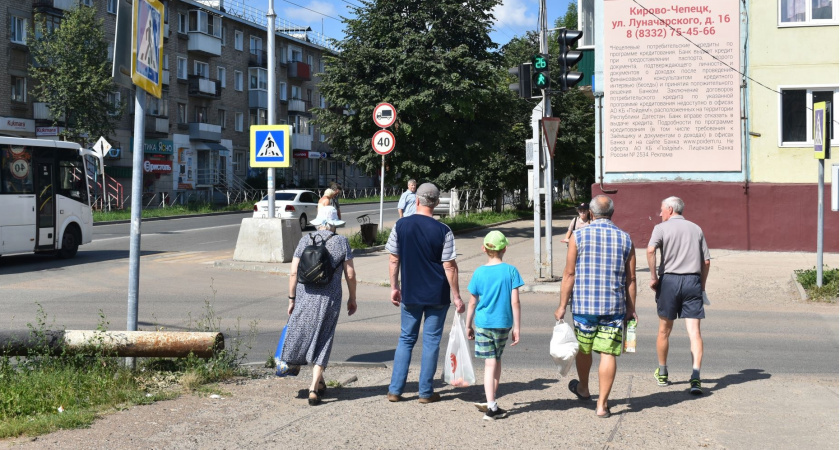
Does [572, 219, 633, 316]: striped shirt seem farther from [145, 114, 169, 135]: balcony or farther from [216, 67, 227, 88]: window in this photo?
[216, 67, 227, 88]: window

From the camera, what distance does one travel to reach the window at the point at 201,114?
56.9 metres

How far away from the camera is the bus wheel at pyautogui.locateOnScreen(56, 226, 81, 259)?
19609 mm

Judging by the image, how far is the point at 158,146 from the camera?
170 feet

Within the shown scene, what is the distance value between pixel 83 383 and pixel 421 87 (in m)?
18.9

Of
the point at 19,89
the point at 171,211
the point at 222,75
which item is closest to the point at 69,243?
the point at 171,211

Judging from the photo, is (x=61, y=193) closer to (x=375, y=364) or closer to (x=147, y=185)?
(x=375, y=364)

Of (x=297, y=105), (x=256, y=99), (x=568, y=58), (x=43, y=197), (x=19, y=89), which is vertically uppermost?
(x=297, y=105)

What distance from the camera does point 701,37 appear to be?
20.3 m

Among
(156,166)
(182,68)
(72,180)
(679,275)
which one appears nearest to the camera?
(679,275)

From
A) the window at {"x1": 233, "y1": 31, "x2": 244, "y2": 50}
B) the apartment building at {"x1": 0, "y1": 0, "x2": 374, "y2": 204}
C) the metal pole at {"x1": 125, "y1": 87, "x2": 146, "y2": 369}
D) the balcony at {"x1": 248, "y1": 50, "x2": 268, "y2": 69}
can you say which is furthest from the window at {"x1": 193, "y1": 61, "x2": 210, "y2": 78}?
the metal pole at {"x1": 125, "y1": 87, "x2": 146, "y2": 369}

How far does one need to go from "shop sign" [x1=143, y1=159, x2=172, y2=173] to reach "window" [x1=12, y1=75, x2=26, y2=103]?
8.35 metres

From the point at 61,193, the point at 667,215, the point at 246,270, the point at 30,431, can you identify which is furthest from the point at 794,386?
the point at 61,193

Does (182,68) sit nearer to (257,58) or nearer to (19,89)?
(257,58)

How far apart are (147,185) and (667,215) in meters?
46.8
